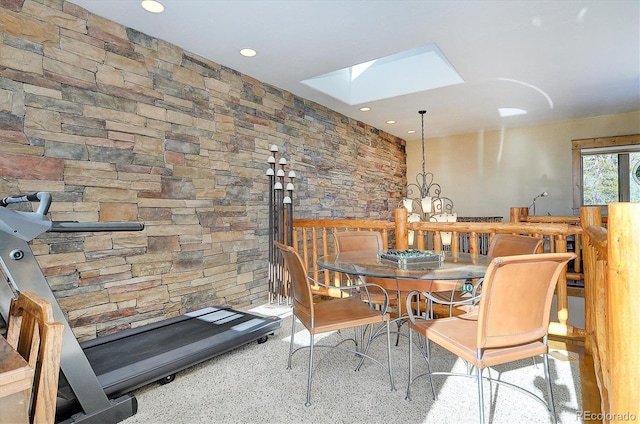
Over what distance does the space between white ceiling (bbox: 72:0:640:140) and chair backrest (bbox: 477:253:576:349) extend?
2.20 metres

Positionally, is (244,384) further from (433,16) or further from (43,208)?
(433,16)

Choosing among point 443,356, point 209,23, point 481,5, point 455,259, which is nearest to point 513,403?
point 443,356

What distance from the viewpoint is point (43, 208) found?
157 cm

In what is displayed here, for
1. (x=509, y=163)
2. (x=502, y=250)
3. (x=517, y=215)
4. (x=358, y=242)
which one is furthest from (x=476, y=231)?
(x=509, y=163)

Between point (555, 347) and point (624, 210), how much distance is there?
227 cm

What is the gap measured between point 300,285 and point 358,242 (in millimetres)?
1329

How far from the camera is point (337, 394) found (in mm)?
2146

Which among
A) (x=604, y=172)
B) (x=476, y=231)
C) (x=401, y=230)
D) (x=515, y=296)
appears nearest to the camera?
(x=515, y=296)

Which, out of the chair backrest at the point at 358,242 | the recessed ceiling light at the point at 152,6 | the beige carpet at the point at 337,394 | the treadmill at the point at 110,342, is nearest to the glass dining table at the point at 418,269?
the chair backrest at the point at 358,242

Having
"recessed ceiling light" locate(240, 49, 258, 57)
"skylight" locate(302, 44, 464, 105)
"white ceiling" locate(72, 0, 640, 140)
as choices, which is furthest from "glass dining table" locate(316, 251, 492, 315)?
"skylight" locate(302, 44, 464, 105)

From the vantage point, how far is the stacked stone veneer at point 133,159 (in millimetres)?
2477

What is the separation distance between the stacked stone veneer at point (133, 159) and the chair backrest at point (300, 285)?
1575mm

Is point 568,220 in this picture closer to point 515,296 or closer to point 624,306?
point 515,296

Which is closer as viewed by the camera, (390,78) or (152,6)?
(152,6)
